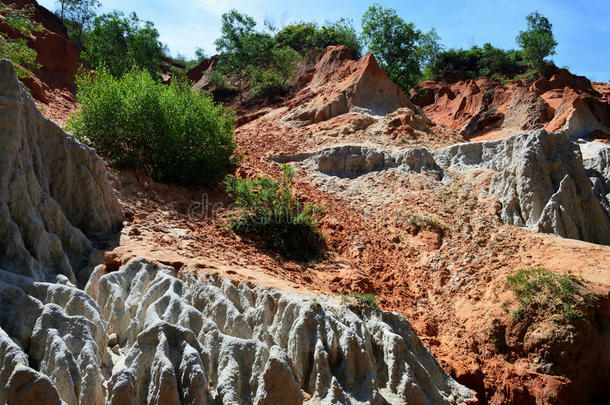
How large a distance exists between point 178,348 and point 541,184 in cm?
1069

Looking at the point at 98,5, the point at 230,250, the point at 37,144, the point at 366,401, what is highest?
the point at 98,5

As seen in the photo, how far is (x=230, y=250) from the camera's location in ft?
32.8

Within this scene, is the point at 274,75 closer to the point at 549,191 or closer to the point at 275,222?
the point at 275,222

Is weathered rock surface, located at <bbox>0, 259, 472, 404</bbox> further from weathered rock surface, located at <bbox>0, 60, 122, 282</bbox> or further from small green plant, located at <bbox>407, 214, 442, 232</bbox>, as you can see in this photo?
small green plant, located at <bbox>407, 214, 442, 232</bbox>

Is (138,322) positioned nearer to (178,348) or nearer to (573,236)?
(178,348)

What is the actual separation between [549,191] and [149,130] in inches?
411

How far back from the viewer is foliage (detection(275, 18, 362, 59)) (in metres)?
36.1

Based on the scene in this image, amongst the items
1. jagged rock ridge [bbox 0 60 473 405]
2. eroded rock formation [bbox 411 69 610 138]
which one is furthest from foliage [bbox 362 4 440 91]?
jagged rock ridge [bbox 0 60 473 405]

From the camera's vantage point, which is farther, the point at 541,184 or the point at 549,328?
the point at 541,184

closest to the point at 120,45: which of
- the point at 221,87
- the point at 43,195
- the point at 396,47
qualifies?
the point at 221,87

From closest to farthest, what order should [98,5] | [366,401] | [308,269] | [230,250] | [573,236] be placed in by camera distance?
[366,401], [230,250], [308,269], [573,236], [98,5]

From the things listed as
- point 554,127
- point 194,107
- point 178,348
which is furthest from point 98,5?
point 178,348

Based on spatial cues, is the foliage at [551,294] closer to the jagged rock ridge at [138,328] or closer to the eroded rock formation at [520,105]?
the jagged rock ridge at [138,328]

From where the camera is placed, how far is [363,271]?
1152 cm
